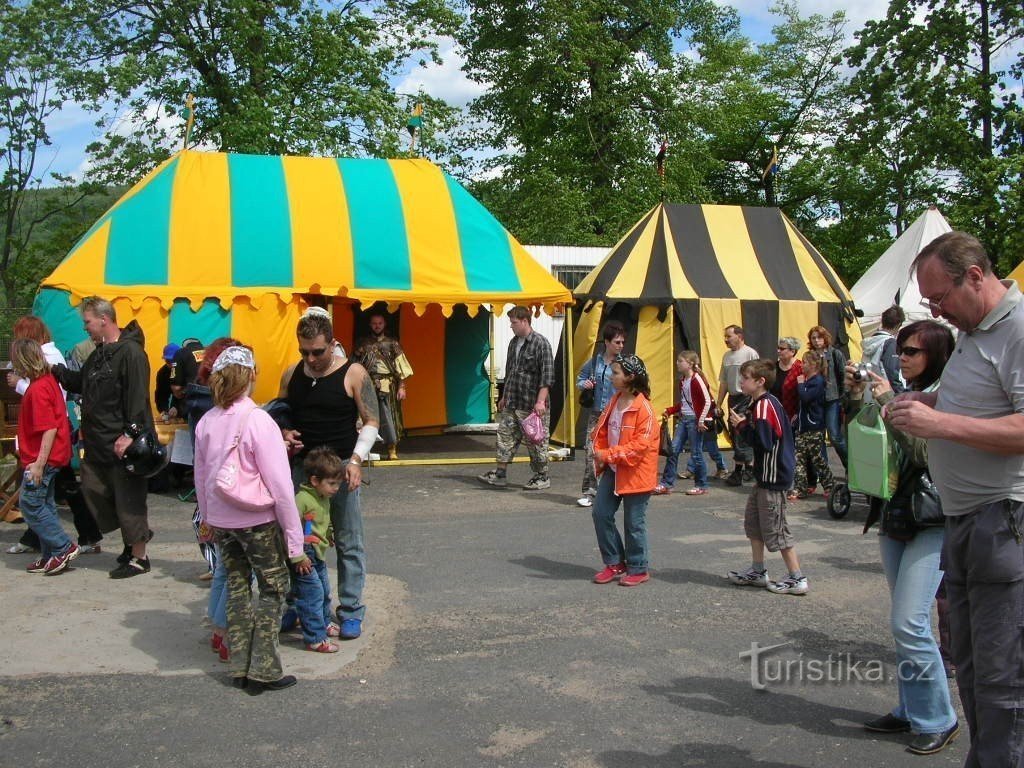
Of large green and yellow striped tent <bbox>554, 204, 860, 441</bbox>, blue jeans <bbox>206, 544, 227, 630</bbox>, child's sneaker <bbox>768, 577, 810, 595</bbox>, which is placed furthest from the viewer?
large green and yellow striped tent <bbox>554, 204, 860, 441</bbox>

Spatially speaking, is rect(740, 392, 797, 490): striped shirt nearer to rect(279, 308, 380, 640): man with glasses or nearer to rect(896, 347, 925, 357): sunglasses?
rect(896, 347, 925, 357): sunglasses

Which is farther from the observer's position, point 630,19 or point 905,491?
point 630,19

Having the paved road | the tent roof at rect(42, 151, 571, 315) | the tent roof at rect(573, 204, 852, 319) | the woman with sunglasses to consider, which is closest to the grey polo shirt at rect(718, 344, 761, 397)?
the tent roof at rect(573, 204, 852, 319)

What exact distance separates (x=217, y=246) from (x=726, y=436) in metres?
6.97

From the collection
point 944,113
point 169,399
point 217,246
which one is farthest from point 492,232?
point 944,113

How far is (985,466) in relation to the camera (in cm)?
296

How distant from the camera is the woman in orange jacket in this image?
6281 millimetres

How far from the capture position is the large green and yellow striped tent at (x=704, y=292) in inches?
510

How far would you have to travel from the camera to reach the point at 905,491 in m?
3.95

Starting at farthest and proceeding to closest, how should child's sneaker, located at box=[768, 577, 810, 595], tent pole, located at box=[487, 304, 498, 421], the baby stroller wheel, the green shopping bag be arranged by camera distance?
1. tent pole, located at box=[487, 304, 498, 421]
2. the baby stroller wheel
3. child's sneaker, located at box=[768, 577, 810, 595]
4. the green shopping bag

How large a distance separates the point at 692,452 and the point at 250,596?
647 centimetres

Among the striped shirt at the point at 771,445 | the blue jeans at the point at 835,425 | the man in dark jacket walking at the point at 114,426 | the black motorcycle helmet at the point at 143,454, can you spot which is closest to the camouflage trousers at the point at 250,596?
the black motorcycle helmet at the point at 143,454

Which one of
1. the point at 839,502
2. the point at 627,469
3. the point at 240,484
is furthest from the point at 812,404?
the point at 240,484

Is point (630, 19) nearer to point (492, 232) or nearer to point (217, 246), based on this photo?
point (492, 232)
